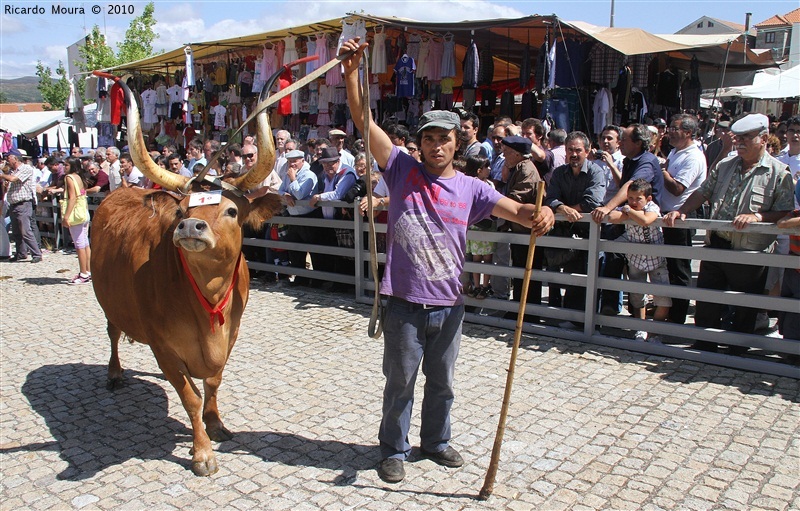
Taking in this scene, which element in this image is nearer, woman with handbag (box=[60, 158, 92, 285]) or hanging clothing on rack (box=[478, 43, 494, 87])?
woman with handbag (box=[60, 158, 92, 285])

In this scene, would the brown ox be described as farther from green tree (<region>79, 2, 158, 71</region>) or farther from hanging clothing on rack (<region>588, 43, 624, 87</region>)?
green tree (<region>79, 2, 158, 71</region>)

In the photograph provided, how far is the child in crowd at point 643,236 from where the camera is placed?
6.11m

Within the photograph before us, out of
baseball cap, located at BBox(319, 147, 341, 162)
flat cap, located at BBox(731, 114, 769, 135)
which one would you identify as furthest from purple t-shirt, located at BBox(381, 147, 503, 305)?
baseball cap, located at BBox(319, 147, 341, 162)

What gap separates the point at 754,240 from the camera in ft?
18.6

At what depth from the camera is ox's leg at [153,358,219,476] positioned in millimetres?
4148

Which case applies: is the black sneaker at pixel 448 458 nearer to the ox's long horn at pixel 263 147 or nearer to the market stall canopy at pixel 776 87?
the ox's long horn at pixel 263 147

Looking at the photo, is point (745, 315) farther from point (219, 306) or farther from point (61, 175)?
point (61, 175)

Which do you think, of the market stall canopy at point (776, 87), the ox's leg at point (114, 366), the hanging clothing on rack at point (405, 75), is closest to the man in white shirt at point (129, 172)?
the hanging clothing on rack at point (405, 75)

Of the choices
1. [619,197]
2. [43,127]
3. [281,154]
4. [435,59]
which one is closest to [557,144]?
[619,197]

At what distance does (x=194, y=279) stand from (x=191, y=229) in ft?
2.02

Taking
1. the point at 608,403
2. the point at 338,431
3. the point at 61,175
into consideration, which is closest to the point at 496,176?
the point at 608,403

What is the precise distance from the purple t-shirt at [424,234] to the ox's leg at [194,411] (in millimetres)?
1530

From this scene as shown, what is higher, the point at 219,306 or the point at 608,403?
the point at 219,306

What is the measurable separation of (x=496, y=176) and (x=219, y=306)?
4.47 metres
